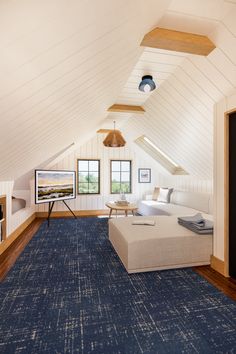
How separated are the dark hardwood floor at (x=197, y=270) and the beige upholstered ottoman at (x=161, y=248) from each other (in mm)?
190

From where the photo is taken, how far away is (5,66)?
1.10 metres

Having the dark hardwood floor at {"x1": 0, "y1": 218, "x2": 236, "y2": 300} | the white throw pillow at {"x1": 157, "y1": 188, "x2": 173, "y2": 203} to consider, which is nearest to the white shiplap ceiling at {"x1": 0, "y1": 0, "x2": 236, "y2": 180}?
the dark hardwood floor at {"x1": 0, "y1": 218, "x2": 236, "y2": 300}

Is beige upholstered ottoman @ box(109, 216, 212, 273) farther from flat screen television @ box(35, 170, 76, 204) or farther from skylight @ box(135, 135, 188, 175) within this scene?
skylight @ box(135, 135, 188, 175)

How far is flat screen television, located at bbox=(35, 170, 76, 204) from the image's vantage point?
4555 mm

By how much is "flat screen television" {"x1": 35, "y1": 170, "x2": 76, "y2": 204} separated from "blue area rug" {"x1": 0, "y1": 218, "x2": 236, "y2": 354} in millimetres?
2063

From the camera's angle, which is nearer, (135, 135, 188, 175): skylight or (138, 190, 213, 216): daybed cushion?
(138, 190, 213, 216): daybed cushion

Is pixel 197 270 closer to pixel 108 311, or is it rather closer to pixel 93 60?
→ pixel 108 311

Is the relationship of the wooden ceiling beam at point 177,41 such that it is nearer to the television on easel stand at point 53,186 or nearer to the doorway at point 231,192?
the doorway at point 231,192

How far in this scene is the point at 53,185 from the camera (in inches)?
196

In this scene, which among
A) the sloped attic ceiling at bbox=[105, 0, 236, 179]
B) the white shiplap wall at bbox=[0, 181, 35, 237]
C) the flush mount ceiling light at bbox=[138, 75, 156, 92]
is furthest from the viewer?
the white shiplap wall at bbox=[0, 181, 35, 237]

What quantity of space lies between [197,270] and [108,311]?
4.37ft

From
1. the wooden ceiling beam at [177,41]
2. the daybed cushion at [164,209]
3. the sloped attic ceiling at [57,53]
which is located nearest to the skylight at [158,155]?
the daybed cushion at [164,209]

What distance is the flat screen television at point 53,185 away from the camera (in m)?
4.55

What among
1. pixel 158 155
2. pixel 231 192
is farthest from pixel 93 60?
pixel 158 155
